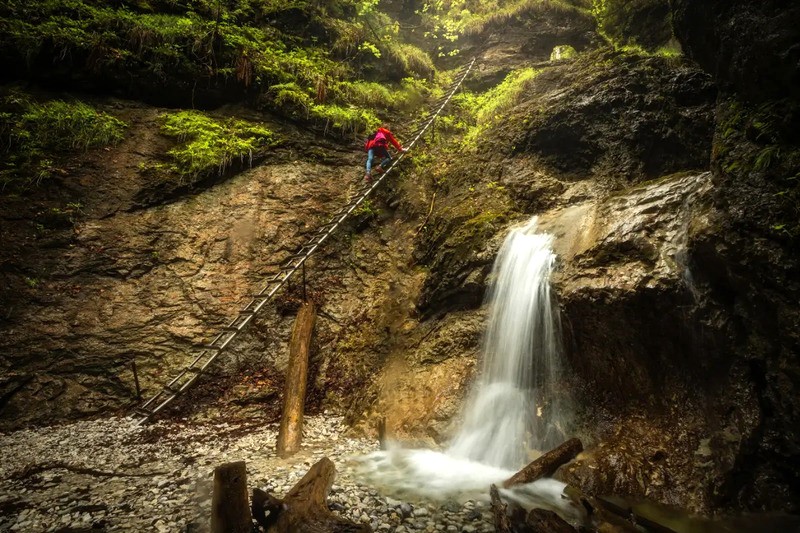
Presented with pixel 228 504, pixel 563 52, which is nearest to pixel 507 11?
pixel 563 52

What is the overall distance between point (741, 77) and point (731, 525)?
5.12m

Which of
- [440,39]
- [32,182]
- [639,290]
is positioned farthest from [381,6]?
[639,290]

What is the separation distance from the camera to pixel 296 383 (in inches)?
287

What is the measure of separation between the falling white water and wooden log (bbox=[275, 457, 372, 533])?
1.24m

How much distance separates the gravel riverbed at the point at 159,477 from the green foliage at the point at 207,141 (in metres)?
5.95

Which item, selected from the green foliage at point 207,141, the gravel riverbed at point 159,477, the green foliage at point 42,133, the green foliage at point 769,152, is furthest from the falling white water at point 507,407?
the green foliage at point 42,133

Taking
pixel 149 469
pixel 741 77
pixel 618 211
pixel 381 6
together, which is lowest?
pixel 149 469

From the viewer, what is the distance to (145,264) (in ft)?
26.6

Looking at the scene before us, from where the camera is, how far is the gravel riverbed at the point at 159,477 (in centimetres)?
410

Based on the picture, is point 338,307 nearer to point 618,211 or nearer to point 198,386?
point 198,386

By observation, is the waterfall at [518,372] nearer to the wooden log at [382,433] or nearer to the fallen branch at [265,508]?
the wooden log at [382,433]

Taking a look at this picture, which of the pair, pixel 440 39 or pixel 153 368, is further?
pixel 440 39

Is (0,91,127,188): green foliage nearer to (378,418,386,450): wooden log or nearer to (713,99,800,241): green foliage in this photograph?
(378,418,386,450): wooden log

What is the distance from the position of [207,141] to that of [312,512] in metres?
9.30
